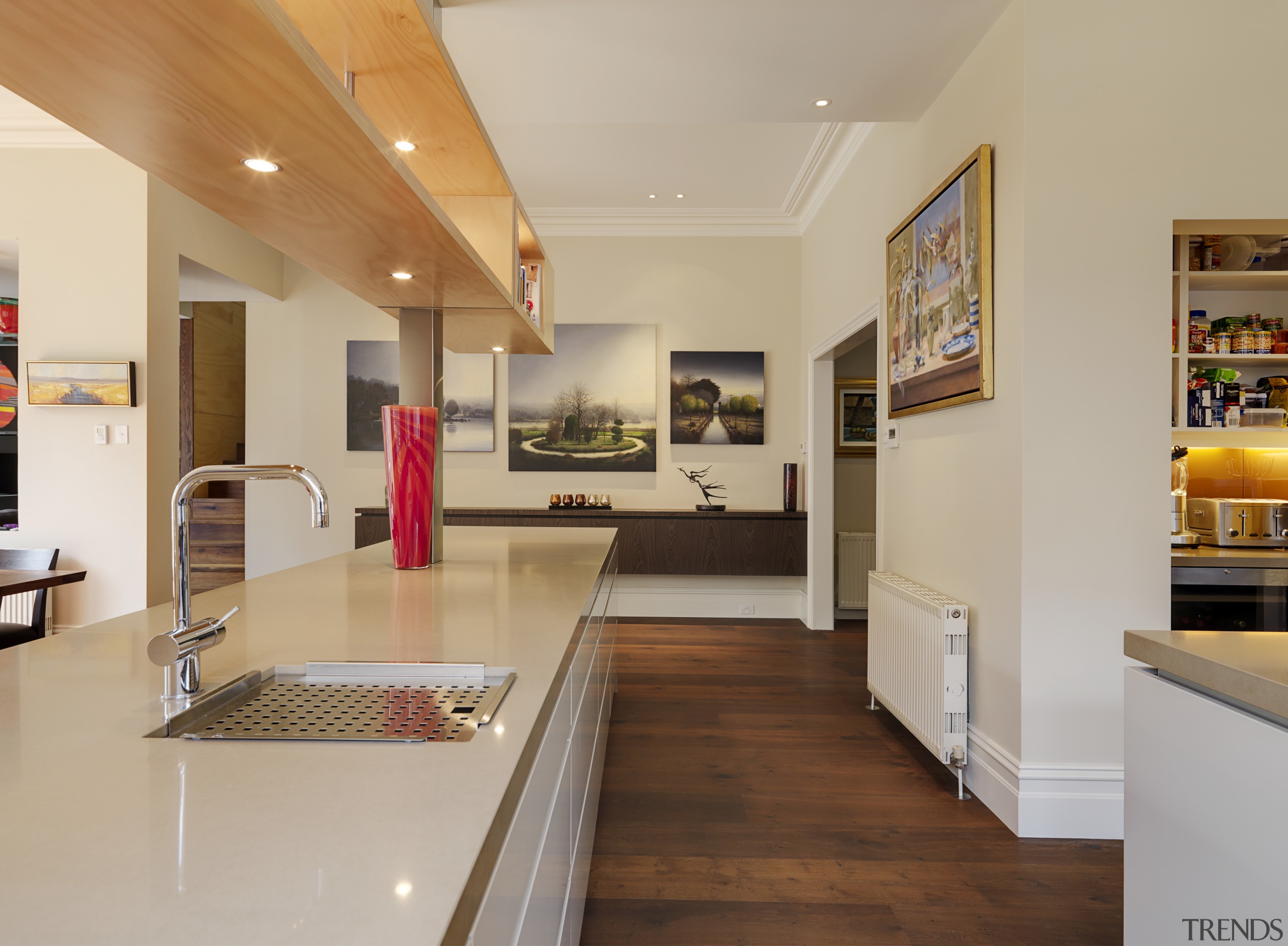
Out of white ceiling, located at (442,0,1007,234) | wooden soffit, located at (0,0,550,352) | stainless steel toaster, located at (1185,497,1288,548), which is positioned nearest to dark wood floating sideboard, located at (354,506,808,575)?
white ceiling, located at (442,0,1007,234)

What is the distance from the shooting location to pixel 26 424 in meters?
4.01

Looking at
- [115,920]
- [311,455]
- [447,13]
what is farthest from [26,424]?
[115,920]

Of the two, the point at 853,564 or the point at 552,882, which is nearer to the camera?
the point at 552,882

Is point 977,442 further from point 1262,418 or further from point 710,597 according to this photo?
point 710,597

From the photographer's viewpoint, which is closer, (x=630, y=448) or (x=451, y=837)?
(x=451, y=837)

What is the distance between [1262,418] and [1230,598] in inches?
29.2

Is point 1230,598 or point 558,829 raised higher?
point 1230,598

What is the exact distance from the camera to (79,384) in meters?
3.95

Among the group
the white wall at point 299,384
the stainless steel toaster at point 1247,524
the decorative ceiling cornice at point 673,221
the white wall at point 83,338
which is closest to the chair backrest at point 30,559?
the white wall at point 83,338

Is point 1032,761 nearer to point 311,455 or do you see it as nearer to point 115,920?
point 115,920

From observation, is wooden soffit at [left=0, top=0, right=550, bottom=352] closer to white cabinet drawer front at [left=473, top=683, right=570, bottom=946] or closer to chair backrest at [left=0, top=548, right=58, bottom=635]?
white cabinet drawer front at [left=473, top=683, right=570, bottom=946]

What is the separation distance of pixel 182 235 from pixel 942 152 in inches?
176

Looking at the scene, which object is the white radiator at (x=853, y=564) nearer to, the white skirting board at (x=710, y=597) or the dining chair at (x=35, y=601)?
the white skirting board at (x=710, y=597)

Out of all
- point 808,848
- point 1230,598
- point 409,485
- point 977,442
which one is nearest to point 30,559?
point 409,485
